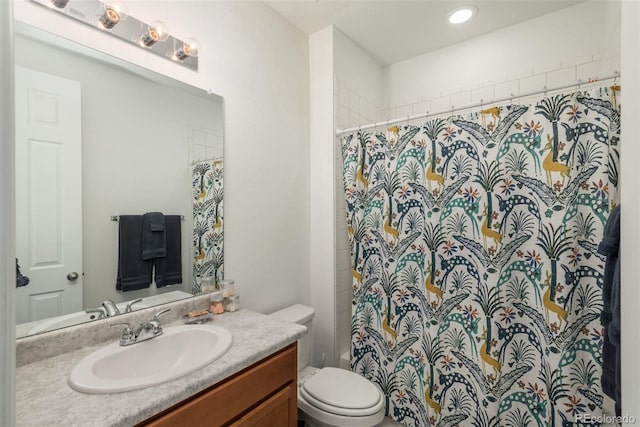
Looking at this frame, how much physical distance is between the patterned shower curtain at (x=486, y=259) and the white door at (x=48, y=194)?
55.0 inches

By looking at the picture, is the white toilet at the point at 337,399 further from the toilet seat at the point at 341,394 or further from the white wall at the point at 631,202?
the white wall at the point at 631,202

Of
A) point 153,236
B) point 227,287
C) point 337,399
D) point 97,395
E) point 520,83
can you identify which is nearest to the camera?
point 97,395

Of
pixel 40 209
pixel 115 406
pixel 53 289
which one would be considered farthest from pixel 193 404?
pixel 40 209

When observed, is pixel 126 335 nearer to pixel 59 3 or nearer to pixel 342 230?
pixel 59 3

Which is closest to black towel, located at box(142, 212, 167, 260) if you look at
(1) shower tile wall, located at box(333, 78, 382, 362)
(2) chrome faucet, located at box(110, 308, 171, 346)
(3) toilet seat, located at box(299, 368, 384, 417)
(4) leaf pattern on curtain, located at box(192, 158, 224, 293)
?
(4) leaf pattern on curtain, located at box(192, 158, 224, 293)

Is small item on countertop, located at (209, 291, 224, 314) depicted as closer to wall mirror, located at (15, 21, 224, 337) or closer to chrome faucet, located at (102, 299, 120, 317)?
wall mirror, located at (15, 21, 224, 337)

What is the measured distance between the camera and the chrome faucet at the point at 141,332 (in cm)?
112

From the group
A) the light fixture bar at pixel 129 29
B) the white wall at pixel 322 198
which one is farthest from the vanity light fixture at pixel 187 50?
the white wall at pixel 322 198

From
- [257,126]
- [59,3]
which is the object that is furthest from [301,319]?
[59,3]

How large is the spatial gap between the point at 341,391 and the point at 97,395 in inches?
42.6

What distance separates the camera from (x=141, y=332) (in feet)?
3.79

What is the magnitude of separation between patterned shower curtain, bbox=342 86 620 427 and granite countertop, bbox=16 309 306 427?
91 cm

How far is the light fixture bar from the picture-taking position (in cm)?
108

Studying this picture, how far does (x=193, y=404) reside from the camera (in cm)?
88
